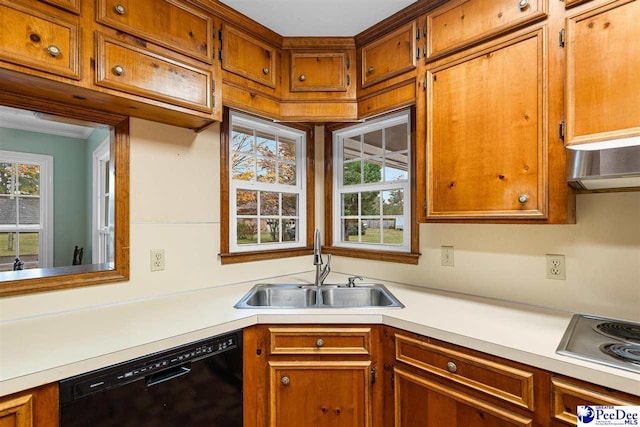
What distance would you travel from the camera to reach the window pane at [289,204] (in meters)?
2.38

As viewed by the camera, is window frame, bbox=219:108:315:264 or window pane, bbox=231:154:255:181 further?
window pane, bbox=231:154:255:181

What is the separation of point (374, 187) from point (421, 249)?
1.91ft

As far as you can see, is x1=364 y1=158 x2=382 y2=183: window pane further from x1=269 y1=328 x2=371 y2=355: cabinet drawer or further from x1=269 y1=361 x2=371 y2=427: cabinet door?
x1=269 y1=361 x2=371 y2=427: cabinet door

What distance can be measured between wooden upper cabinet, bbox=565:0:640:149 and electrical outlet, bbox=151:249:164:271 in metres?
1.91

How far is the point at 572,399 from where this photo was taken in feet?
3.04

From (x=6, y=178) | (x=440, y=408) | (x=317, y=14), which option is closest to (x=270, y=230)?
(x=317, y=14)

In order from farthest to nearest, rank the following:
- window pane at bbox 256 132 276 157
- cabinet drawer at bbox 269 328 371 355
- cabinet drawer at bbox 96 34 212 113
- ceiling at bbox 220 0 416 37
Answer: window pane at bbox 256 132 276 157 → ceiling at bbox 220 0 416 37 → cabinet drawer at bbox 269 328 371 355 → cabinet drawer at bbox 96 34 212 113

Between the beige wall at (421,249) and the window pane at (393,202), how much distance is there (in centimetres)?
29

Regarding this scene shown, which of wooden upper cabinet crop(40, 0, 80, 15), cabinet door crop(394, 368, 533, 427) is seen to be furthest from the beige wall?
cabinet door crop(394, 368, 533, 427)

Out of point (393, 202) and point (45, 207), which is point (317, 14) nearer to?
point (393, 202)

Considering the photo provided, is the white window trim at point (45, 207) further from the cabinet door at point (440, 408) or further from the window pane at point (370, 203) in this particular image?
the cabinet door at point (440, 408)

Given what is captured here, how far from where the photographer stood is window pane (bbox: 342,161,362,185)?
2373 mm

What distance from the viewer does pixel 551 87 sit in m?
1.19

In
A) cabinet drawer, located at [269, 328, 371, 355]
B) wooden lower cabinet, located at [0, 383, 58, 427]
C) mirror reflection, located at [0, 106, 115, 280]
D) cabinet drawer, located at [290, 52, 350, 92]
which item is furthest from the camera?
mirror reflection, located at [0, 106, 115, 280]
